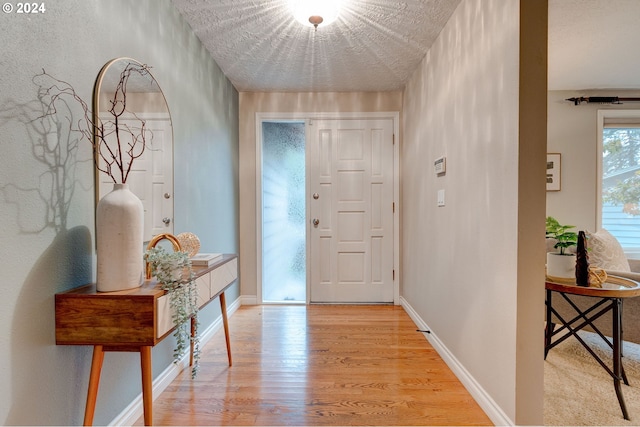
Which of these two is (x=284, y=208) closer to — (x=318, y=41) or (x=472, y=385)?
(x=318, y=41)

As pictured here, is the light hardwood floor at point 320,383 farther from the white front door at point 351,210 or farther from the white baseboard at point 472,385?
the white front door at point 351,210

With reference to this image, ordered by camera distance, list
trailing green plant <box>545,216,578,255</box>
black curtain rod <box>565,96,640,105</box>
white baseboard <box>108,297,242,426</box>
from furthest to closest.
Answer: black curtain rod <box>565,96,640,105</box> < trailing green plant <box>545,216,578,255</box> < white baseboard <box>108,297,242,426</box>

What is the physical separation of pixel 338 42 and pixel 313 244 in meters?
2.08

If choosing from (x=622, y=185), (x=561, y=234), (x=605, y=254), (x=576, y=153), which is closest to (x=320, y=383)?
(x=561, y=234)

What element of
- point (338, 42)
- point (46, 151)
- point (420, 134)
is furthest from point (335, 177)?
point (46, 151)

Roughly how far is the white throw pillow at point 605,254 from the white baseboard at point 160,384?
115 inches

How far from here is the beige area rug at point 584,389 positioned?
1.50 meters

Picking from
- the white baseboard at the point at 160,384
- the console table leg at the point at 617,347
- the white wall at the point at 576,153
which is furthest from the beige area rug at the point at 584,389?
the white baseboard at the point at 160,384

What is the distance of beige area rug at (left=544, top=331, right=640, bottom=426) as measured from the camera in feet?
4.94

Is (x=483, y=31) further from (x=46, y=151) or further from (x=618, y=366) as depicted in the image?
(x=46, y=151)

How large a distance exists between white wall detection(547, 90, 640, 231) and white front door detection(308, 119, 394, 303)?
1979 mm

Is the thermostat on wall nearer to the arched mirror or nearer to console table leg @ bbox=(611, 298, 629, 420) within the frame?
console table leg @ bbox=(611, 298, 629, 420)

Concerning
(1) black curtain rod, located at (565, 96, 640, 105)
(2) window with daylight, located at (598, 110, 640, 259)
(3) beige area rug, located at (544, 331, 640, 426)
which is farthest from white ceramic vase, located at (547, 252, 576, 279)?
(1) black curtain rod, located at (565, 96, 640, 105)

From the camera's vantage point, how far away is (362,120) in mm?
3385
